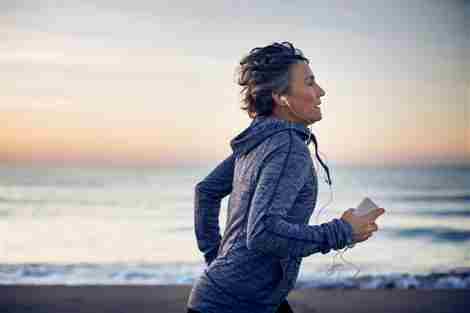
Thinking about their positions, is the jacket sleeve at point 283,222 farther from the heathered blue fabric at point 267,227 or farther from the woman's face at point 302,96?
the woman's face at point 302,96

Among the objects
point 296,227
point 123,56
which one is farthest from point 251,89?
point 123,56

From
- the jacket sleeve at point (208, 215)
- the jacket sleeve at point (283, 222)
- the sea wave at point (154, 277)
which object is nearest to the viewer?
the jacket sleeve at point (283, 222)

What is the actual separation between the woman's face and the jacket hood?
3 centimetres

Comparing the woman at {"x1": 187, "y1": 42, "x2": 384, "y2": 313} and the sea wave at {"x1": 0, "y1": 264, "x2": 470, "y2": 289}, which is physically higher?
the woman at {"x1": 187, "y1": 42, "x2": 384, "y2": 313}

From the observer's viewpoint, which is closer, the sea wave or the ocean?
the sea wave

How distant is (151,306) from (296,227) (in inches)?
153

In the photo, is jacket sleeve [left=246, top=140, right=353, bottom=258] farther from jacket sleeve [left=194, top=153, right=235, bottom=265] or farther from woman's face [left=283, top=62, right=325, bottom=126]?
jacket sleeve [left=194, top=153, right=235, bottom=265]

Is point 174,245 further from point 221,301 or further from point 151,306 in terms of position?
point 221,301

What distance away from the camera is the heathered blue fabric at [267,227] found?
5.02 ft

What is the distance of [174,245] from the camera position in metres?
11.3

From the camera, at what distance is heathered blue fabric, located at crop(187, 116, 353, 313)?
60.3 inches

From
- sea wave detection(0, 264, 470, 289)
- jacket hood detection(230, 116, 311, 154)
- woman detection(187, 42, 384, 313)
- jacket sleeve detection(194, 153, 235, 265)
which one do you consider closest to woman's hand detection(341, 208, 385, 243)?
woman detection(187, 42, 384, 313)

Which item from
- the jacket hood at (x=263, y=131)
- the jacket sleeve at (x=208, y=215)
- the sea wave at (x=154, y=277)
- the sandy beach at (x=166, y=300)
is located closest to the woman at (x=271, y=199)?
the jacket hood at (x=263, y=131)

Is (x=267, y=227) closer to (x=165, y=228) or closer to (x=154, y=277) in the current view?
(x=154, y=277)
